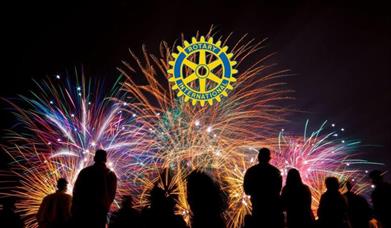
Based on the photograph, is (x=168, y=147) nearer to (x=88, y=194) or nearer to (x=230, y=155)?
(x=230, y=155)

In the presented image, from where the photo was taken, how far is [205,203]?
5000 millimetres

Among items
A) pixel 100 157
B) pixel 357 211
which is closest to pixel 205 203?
pixel 100 157

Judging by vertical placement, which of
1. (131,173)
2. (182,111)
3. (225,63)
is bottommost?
(131,173)

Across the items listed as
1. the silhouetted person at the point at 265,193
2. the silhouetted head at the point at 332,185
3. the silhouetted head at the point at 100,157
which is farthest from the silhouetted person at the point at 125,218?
the silhouetted head at the point at 332,185

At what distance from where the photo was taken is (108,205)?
7180 millimetres

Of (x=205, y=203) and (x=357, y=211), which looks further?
(x=357, y=211)

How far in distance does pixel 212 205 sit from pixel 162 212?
0.68 metres

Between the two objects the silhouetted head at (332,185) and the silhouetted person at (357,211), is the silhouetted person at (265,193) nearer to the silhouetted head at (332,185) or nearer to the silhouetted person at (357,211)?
the silhouetted head at (332,185)

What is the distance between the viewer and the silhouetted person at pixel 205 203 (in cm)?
498

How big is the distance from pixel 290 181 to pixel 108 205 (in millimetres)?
3215

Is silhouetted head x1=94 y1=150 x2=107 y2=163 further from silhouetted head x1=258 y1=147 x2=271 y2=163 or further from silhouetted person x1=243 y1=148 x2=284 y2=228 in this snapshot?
silhouetted head x1=258 y1=147 x2=271 y2=163

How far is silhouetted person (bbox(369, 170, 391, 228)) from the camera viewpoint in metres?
8.01

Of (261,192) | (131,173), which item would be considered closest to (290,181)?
(261,192)

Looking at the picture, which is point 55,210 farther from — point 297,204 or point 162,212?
point 297,204
